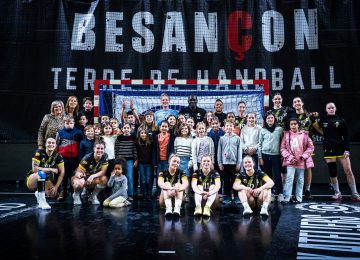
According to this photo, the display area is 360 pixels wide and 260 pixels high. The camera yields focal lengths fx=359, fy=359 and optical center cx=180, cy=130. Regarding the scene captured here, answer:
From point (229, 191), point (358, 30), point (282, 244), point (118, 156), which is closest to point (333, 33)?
point (358, 30)

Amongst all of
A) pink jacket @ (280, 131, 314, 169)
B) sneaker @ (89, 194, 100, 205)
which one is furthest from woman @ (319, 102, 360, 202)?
sneaker @ (89, 194, 100, 205)

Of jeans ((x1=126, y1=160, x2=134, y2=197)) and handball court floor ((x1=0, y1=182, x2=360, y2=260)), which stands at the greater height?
jeans ((x1=126, y1=160, x2=134, y2=197))

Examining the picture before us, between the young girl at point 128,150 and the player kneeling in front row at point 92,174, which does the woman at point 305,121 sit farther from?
the player kneeling in front row at point 92,174

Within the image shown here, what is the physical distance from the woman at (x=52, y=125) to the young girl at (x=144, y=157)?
1.35 meters

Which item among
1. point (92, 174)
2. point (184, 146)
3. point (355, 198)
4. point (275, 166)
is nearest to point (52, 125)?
point (92, 174)

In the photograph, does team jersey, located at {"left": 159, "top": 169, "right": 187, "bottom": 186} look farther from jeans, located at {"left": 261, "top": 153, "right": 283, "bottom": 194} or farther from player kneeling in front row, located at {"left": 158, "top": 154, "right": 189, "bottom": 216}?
jeans, located at {"left": 261, "top": 153, "right": 283, "bottom": 194}

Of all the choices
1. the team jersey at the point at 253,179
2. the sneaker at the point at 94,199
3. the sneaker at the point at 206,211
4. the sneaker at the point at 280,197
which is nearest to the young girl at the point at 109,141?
the sneaker at the point at 94,199

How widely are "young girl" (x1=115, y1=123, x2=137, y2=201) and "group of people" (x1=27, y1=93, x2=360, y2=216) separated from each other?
0.05 ft

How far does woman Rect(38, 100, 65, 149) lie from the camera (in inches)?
235

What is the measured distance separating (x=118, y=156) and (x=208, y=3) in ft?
15.3

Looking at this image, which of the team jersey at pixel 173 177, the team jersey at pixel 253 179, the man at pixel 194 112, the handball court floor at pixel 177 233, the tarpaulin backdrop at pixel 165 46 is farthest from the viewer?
the tarpaulin backdrop at pixel 165 46

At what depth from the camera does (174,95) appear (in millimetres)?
7918

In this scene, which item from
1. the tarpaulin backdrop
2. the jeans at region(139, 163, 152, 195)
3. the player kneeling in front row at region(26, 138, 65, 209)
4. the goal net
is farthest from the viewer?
the tarpaulin backdrop

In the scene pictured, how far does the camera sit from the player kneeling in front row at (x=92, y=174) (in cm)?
546
